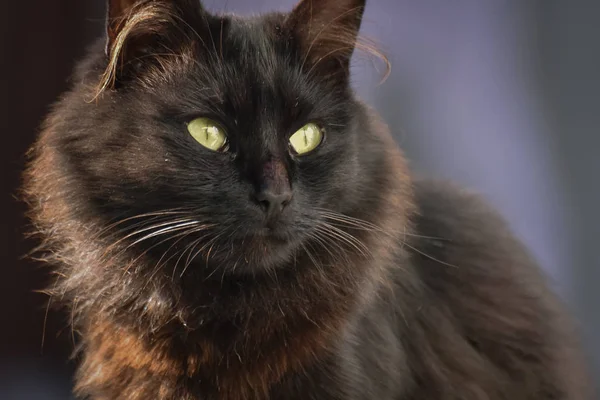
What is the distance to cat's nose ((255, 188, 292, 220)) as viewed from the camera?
109cm

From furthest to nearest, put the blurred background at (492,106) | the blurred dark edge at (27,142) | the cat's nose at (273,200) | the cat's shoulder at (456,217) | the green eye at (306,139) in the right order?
the blurred dark edge at (27,142) → the blurred background at (492,106) → the cat's shoulder at (456,217) → the green eye at (306,139) → the cat's nose at (273,200)

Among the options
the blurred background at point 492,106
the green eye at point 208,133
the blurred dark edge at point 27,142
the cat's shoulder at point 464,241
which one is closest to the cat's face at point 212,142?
the green eye at point 208,133

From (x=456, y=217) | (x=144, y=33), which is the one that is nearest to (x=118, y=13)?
(x=144, y=33)

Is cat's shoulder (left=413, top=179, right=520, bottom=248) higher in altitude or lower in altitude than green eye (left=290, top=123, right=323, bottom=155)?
lower

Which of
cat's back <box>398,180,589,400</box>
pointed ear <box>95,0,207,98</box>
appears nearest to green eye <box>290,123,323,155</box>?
pointed ear <box>95,0,207,98</box>

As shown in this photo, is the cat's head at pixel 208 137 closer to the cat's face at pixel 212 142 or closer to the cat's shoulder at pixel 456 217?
the cat's face at pixel 212 142

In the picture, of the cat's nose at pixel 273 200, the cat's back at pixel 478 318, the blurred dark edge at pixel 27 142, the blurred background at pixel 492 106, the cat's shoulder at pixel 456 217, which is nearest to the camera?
the cat's nose at pixel 273 200

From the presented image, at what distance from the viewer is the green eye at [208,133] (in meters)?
1.16

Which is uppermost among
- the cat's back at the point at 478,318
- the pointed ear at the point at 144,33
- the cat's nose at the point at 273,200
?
the pointed ear at the point at 144,33

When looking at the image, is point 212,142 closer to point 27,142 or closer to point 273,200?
point 273,200

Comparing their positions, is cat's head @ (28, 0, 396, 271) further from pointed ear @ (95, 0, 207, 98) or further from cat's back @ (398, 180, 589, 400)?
cat's back @ (398, 180, 589, 400)

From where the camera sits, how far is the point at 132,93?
47.5 inches

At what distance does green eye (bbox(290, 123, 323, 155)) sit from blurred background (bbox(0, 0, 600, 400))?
1.79 ft

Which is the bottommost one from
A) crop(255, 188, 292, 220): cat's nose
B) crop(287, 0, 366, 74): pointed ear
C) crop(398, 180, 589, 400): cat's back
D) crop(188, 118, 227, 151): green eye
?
crop(398, 180, 589, 400): cat's back
